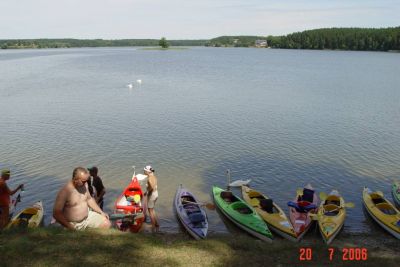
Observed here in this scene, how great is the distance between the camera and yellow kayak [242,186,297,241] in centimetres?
1200

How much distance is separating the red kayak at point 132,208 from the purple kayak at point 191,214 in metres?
1.32

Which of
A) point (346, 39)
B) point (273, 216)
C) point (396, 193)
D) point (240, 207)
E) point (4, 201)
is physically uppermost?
point (346, 39)

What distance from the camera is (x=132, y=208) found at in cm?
1321

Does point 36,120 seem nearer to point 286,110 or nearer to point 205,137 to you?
point 205,137

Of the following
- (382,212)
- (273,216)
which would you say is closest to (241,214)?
(273,216)

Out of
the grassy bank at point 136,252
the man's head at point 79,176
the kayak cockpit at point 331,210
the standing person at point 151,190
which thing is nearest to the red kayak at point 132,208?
the standing person at point 151,190

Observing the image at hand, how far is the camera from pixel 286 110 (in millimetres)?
32969

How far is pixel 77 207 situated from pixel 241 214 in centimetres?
628

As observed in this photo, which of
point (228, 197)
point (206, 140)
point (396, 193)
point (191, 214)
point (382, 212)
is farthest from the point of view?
point (206, 140)

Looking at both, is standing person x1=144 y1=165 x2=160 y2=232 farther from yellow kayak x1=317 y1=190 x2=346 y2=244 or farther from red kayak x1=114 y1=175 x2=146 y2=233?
yellow kayak x1=317 y1=190 x2=346 y2=244

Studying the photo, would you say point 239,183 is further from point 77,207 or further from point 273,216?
point 77,207

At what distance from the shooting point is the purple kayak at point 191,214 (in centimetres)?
1191

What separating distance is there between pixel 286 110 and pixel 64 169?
2067cm

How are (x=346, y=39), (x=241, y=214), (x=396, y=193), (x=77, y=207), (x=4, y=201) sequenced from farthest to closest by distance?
(x=346, y=39)
(x=396, y=193)
(x=241, y=214)
(x=4, y=201)
(x=77, y=207)
